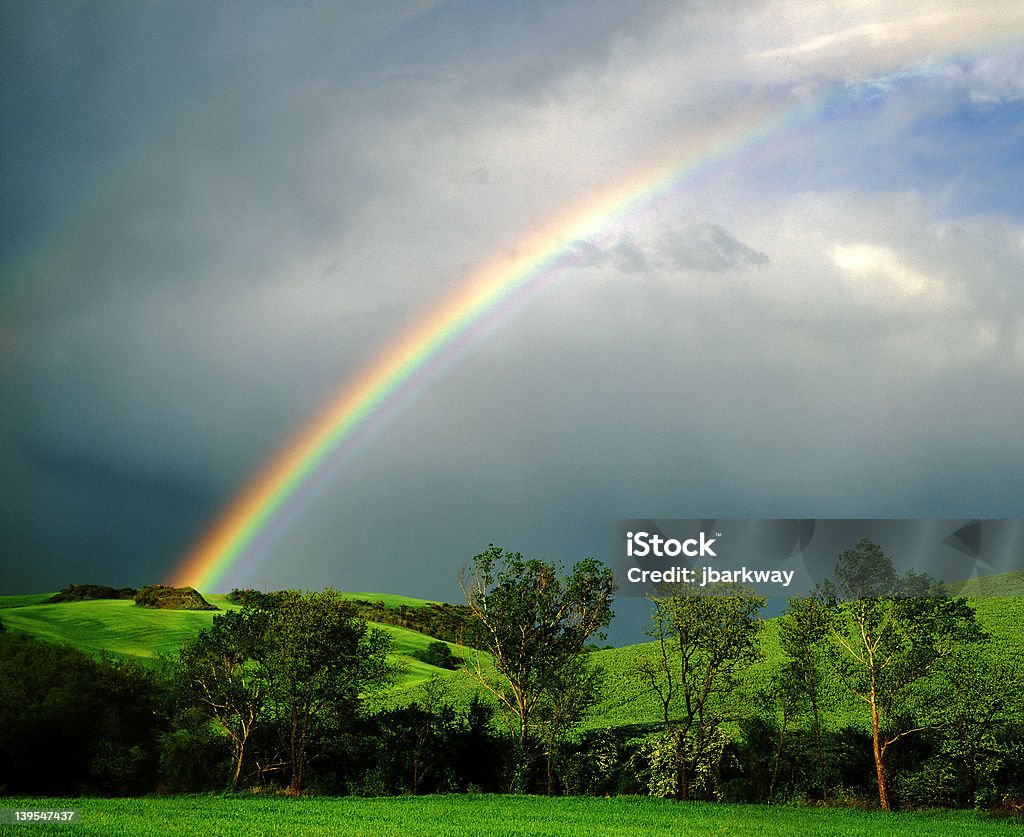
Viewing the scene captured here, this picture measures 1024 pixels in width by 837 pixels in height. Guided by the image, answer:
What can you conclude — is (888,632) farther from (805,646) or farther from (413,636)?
(413,636)

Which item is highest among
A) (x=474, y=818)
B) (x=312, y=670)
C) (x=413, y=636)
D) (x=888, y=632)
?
(x=413, y=636)

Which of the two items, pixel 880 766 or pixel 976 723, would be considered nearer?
pixel 976 723

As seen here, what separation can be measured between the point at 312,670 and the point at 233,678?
4224 millimetres

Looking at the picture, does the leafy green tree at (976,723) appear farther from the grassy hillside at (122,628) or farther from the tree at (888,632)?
the grassy hillside at (122,628)

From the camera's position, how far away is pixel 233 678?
49906 mm

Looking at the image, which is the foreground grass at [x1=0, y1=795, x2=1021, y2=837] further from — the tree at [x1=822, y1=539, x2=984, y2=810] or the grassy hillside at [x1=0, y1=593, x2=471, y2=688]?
the grassy hillside at [x1=0, y1=593, x2=471, y2=688]

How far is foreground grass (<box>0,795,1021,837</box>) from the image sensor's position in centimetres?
3228

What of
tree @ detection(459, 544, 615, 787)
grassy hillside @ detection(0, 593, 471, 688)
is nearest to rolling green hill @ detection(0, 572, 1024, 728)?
grassy hillside @ detection(0, 593, 471, 688)

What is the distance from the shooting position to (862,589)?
154ft

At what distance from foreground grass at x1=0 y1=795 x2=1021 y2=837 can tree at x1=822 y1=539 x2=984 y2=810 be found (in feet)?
15.9

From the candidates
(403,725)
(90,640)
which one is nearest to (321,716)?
(403,725)

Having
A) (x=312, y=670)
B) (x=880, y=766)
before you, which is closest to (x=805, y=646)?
(x=880, y=766)

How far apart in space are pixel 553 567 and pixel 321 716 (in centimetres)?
1481

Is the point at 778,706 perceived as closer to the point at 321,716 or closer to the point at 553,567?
the point at 553,567
